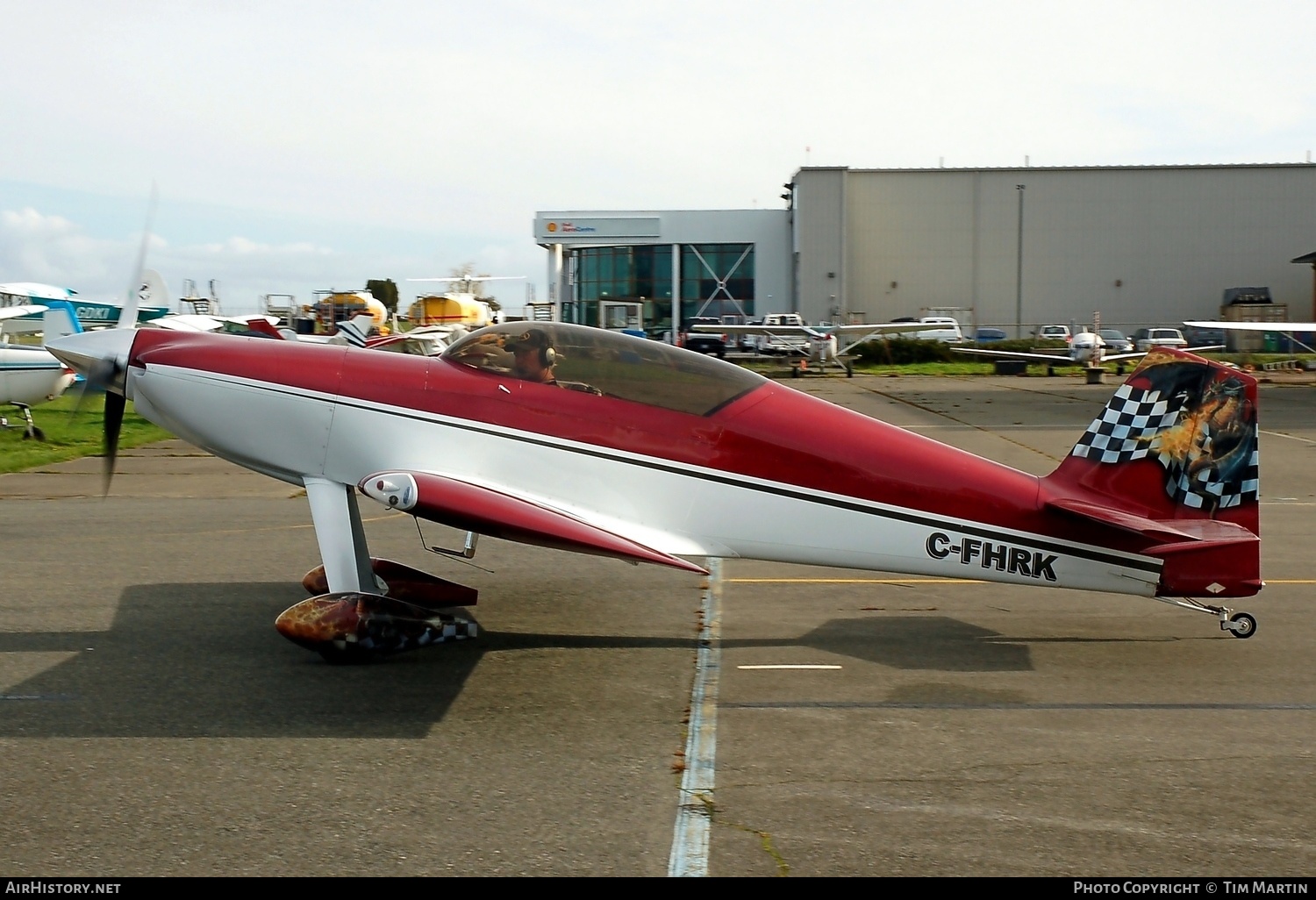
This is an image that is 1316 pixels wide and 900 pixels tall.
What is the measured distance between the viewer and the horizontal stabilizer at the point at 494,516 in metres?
6.47

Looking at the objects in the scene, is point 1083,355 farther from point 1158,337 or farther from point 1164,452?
point 1164,452

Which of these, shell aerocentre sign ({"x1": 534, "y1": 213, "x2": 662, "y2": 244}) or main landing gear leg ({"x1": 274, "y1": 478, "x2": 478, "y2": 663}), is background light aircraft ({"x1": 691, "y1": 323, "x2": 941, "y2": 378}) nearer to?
shell aerocentre sign ({"x1": 534, "y1": 213, "x2": 662, "y2": 244})

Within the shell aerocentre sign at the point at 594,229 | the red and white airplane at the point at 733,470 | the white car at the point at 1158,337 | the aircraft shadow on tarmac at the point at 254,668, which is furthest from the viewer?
the shell aerocentre sign at the point at 594,229

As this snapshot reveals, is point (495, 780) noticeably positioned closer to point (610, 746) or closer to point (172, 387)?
point (610, 746)

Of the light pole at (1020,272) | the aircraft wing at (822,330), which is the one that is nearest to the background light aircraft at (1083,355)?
the aircraft wing at (822,330)

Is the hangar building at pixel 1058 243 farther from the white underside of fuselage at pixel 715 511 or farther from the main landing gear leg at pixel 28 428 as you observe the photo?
the white underside of fuselage at pixel 715 511

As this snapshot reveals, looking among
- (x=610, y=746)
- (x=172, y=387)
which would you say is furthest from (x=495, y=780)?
(x=172, y=387)

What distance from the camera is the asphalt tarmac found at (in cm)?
455

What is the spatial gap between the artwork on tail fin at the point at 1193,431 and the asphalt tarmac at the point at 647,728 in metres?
1.10

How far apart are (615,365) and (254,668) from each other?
9.35 feet

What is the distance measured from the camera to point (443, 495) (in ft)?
21.7

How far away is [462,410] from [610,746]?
250cm

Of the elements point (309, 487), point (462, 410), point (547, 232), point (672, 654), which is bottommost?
point (672, 654)

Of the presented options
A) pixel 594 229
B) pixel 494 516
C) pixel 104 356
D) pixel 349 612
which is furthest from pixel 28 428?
pixel 594 229
